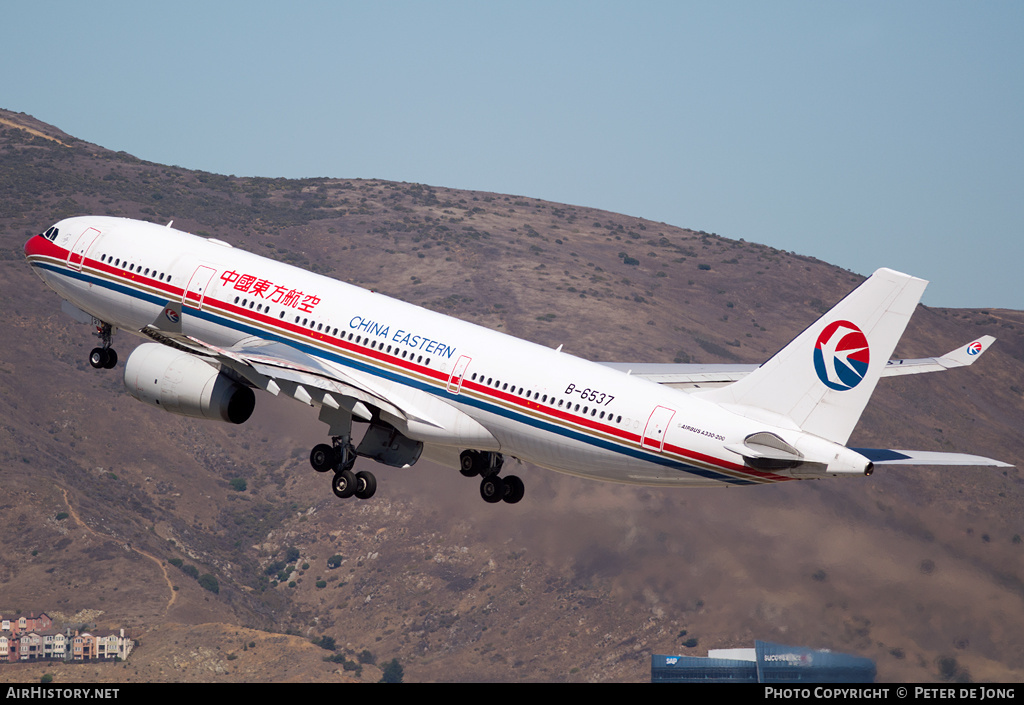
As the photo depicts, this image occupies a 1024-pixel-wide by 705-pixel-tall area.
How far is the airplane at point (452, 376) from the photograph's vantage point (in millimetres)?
33906

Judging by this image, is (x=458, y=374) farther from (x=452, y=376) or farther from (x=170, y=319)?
(x=170, y=319)

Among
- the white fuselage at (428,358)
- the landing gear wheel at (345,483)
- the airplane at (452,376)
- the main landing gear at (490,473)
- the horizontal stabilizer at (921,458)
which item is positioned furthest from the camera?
the main landing gear at (490,473)

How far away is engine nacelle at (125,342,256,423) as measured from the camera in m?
40.2

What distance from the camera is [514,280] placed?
7456 inches

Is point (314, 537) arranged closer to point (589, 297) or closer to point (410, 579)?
point (410, 579)

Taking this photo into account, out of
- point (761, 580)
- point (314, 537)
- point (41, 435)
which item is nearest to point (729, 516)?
point (761, 580)

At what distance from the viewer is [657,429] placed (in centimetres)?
3547

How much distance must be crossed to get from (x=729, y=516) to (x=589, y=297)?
262 feet

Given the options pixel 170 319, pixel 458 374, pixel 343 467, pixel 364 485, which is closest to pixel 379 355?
pixel 458 374

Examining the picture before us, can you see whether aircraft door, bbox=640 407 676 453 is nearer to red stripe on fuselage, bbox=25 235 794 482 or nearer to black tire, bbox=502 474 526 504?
red stripe on fuselage, bbox=25 235 794 482

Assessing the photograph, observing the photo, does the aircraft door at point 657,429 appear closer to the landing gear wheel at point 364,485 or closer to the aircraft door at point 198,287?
the landing gear wheel at point 364,485

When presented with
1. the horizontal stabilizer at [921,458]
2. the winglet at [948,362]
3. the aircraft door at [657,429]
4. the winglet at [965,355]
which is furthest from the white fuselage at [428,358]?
the winglet at [965,355]

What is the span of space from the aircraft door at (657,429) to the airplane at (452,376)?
1.7 inches

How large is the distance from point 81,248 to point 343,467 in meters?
14.7
